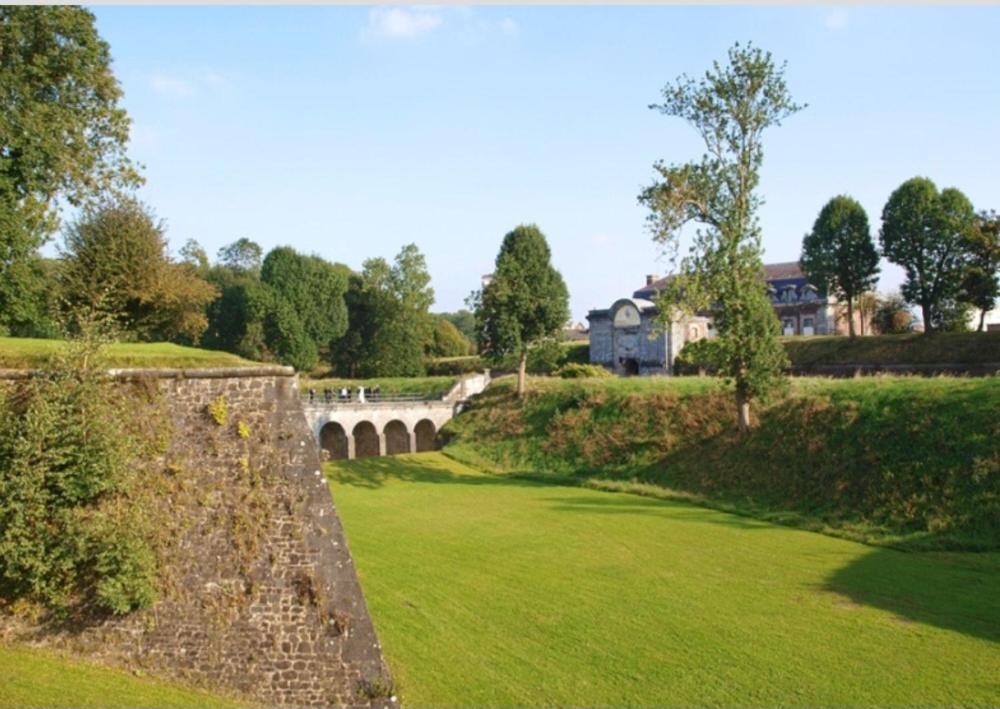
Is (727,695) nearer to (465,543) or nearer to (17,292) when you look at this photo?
(465,543)

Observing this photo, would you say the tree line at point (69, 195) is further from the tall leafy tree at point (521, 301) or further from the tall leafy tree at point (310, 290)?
the tall leafy tree at point (310, 290)

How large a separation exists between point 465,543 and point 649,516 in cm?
598

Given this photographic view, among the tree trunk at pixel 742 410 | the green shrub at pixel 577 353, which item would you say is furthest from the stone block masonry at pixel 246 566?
the green shrub at pixel 577 353

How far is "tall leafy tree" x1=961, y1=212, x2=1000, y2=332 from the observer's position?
40.8 metres

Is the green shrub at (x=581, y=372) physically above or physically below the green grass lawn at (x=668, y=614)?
above

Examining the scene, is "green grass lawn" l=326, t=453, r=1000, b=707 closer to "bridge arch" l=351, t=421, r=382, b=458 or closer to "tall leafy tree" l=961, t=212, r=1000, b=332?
"bridge arch" l=351, t=421, r=382, b=458

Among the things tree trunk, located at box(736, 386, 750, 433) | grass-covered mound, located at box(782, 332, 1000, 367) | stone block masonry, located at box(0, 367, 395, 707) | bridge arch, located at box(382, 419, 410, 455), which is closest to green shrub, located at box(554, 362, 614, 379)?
bridge arch, located at box(382, 419, 410, 455)

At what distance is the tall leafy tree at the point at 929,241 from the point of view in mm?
44750

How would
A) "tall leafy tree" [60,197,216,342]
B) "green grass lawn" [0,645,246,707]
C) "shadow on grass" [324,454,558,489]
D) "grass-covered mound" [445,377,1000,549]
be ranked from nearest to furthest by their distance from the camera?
1. "green grass lawn" [0,645,246,707]
2. "tall leafy tree" [60,197,216,342]
3. "grass-covered mound" [445,377,1000,549]
4. "shadow on grass" [324,454,558,489]

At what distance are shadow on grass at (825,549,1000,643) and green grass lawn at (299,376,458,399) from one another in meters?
31.1

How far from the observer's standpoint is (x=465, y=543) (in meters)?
21.0

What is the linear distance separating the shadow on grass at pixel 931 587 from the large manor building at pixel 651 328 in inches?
1105

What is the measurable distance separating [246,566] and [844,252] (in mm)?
43754

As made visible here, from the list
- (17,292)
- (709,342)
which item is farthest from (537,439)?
(17,292)
